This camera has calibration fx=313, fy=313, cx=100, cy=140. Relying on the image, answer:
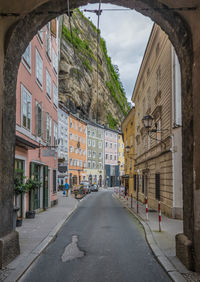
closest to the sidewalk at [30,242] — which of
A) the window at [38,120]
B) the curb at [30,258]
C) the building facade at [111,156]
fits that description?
the curb at [30,258]

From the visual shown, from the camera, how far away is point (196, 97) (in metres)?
6.39

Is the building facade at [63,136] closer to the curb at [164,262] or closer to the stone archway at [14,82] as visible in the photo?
the curb at [164,262]

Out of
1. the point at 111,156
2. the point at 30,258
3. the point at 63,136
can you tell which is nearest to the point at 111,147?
the point at 111,156

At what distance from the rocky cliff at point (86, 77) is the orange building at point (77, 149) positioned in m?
2.68

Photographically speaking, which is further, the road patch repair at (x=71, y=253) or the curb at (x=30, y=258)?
the road patch repair at (x=71, y=253)

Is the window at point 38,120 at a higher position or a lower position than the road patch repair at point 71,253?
higher

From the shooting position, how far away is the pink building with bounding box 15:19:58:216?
14008 millimetres

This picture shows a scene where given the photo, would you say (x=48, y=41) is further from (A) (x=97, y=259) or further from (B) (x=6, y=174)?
(A) (x=97, y=259)

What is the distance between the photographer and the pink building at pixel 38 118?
551 inches

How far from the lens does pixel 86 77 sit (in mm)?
62781

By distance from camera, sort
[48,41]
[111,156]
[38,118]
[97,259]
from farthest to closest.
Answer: [111,156] → [48,41] → [38,118] → [97,259]

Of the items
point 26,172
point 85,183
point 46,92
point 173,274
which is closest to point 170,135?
point 26,172

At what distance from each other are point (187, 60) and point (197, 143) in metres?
2.05

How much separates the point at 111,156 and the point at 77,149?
60.1ft
